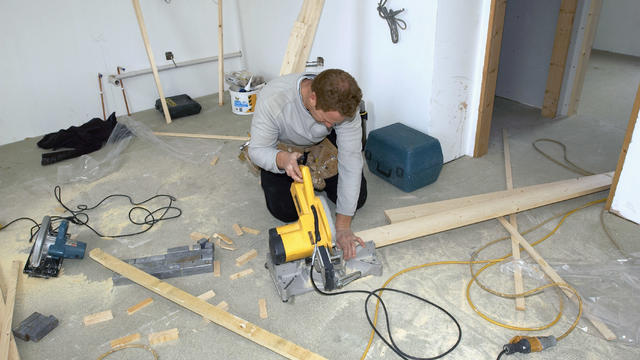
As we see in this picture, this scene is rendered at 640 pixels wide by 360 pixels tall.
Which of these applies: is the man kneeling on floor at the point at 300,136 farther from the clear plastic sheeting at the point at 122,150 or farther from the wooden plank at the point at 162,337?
the clear plastic sheeting at the point at 122,150

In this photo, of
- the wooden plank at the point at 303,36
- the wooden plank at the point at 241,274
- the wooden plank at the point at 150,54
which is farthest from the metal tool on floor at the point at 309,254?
the wooden plank at the point at 150,54

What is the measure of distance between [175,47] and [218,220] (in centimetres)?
275

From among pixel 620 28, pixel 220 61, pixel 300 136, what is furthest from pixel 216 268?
pixel 620 28

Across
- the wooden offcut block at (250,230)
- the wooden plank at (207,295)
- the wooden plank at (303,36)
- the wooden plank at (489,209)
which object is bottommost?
the wooden plank at (207,295)

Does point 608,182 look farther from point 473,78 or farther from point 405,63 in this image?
point 405,63

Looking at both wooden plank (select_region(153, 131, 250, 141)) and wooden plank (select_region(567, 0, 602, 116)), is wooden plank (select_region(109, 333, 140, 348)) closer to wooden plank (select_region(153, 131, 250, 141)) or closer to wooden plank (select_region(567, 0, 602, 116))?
wooden plank (select_region(153, 131, 250, 141))

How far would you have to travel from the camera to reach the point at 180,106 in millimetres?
4551

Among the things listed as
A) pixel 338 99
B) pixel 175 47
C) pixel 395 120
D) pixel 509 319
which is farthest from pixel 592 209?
pixel 175 47

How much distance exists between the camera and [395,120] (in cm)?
337

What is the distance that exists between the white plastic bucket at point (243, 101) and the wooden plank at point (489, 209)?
2.54m

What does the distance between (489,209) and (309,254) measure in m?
1.21

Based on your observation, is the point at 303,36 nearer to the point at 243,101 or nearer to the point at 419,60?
the point at 419,60

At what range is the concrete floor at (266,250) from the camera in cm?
193

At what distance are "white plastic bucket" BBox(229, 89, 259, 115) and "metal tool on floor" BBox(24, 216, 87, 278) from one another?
7.82ft
